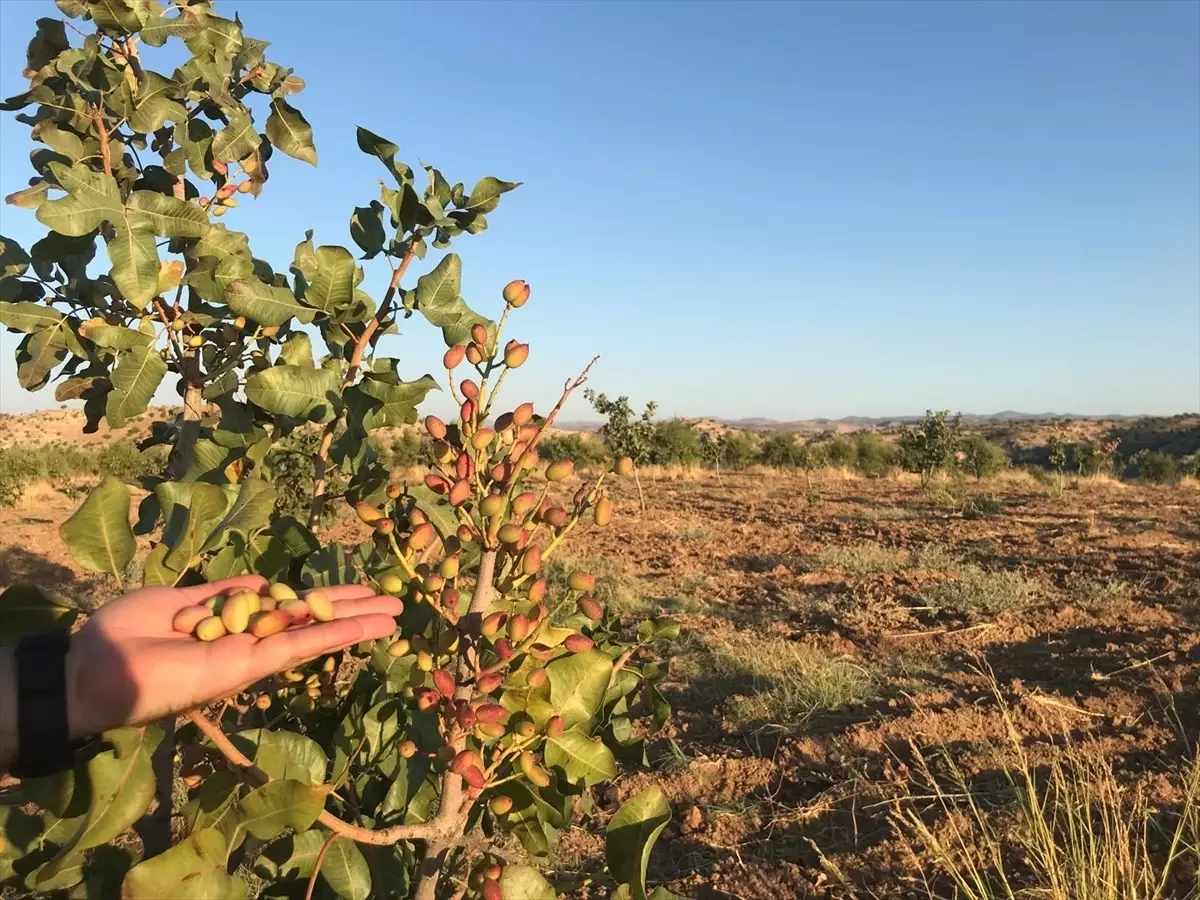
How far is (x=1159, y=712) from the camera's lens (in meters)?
4.25

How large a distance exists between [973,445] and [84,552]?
26668 mm

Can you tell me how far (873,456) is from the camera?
28422 mm

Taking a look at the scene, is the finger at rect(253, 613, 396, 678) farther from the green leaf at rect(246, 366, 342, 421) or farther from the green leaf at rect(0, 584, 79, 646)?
the green leaf at rect(246, 366, 342, 421)

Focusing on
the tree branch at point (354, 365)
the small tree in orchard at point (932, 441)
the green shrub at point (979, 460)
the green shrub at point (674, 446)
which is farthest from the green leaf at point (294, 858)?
the green shrub at point (979, 460)

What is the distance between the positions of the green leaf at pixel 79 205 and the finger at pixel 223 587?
0.67 m

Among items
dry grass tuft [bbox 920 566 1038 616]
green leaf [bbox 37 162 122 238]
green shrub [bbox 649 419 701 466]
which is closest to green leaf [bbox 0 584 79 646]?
green leaf [bbox 37 162 122 238]

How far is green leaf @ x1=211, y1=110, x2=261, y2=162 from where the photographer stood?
1.76m

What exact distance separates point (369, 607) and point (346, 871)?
0.39 m

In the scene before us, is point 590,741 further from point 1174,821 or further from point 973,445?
A: point 973,445

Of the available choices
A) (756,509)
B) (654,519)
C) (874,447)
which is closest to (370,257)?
(654,519)

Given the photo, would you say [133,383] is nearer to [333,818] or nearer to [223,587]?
[223,587]

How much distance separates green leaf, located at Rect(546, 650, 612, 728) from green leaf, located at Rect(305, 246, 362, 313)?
33.6 inches

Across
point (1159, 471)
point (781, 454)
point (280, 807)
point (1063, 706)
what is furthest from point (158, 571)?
point (781, 454)

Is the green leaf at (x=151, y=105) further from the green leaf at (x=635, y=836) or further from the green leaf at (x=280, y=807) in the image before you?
the green leaf at (x=635, y=836)
